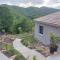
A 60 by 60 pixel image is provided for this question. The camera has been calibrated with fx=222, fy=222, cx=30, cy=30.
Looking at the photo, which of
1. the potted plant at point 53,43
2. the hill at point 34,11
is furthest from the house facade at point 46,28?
the hill at point 34,11

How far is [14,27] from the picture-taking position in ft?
85.9

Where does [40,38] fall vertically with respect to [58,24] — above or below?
below

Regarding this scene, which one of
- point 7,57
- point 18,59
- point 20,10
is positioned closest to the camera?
point 18,59

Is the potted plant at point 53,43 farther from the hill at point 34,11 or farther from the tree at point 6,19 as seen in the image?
the hill at point 34,11

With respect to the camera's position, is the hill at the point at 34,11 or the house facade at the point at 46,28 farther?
the hill at the point at 34,11

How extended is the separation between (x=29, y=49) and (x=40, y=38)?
3.36 m

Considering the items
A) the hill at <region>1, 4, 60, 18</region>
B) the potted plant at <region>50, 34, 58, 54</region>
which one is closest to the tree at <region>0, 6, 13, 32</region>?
the hill at <region>1, 4, 60, 18</region>

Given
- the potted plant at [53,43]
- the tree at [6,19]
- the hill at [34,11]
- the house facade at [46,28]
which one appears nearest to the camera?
the potted plant at [53,43]

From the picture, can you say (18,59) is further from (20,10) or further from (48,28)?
(20,10)

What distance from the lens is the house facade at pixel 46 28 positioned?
16234 millimetres

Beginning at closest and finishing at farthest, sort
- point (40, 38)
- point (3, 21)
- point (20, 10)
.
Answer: point (40, 38), point (3, 21), point (20, 10)

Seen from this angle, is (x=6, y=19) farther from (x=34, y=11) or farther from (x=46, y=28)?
(x=46, y=28)

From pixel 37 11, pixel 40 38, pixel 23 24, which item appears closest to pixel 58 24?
pixel 40 38

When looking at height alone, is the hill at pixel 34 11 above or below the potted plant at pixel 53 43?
above
